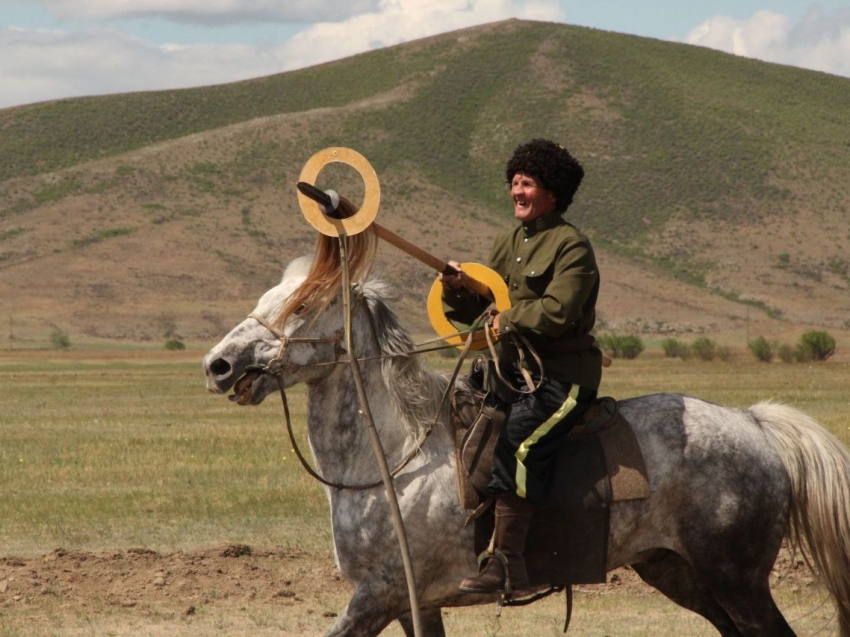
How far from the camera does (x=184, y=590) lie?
10727mm

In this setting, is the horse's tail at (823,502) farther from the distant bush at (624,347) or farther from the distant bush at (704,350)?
the distant bush at (624,347)

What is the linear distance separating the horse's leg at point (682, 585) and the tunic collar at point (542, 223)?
182cm

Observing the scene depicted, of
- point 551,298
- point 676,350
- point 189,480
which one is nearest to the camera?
point 551,298

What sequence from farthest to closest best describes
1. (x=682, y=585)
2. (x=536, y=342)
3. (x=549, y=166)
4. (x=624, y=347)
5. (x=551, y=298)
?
(x=624, y=347) → (x=682, y=585) → (x=549, y=166) → (x=536, y=342) → (x=551, y=298)

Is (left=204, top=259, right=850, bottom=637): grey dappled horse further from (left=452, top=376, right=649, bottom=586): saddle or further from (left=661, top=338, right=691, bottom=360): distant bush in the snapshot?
(left=661, top=338, right=691, bottom=360): distant bush

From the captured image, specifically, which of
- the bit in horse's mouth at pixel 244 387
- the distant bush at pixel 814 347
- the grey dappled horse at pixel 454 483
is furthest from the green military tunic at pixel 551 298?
the distant bush at pixel 814 347

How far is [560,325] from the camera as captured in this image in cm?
658

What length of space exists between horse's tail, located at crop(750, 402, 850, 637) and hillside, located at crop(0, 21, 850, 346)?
67.9 metres

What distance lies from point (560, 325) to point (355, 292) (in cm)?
108

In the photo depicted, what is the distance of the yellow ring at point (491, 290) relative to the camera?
693 centimetres

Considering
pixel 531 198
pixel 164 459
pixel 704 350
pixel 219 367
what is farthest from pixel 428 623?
pixel 704 350

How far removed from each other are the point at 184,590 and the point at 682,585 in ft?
14.9


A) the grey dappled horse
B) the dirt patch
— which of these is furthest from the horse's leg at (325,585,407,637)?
the dirt patch

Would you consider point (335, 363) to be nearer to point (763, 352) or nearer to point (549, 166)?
point (549, 166)
